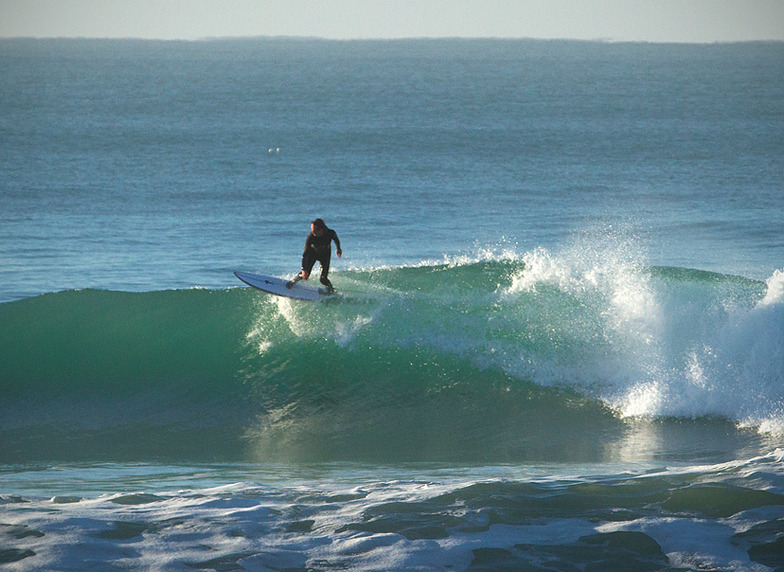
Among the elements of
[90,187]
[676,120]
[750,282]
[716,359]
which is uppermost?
[676,120]

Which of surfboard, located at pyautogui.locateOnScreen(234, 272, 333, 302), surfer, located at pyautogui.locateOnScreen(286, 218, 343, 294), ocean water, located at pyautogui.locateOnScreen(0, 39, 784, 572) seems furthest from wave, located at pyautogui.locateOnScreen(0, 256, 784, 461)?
surfer, located at pyautogui.locateOnScreen(286, 218, 343, 294)

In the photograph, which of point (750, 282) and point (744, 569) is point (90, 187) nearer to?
point (750, 282)

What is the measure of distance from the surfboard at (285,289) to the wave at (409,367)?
467 millimetres

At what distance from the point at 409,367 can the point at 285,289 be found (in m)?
2.01

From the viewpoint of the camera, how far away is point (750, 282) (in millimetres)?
12695

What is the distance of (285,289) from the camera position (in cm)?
1194

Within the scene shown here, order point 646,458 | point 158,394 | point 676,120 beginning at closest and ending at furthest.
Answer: point 646,458 < point 158,394 < point 676,120

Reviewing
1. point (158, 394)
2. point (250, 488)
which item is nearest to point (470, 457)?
point (250, 488)

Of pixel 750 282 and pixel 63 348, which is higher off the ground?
pixel 750 282

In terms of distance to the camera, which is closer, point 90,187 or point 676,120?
point 90,187

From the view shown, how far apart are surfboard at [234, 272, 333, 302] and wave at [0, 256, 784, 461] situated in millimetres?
467

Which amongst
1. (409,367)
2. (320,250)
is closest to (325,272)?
(320,250)

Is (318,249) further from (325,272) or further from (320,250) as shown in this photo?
(325,272)

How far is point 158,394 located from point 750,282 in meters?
8.52
